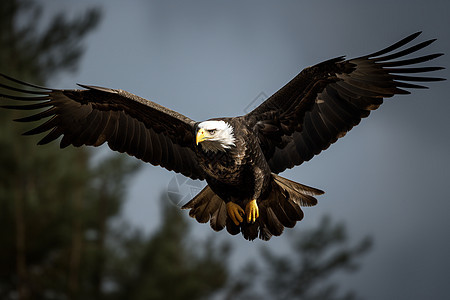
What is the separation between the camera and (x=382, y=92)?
3.79m

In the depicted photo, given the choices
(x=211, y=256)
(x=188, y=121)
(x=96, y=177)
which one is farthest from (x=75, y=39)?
(x=188, y=121)

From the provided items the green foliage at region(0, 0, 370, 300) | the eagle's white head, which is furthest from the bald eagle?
the green foliage at region(0, 0, 370, 300)

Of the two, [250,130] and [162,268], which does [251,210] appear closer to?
[250,130]

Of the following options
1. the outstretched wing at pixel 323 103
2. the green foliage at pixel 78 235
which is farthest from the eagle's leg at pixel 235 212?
the green foliage at pixel 78 235

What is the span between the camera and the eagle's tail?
4.10 metres

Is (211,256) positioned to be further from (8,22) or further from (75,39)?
(8,22)

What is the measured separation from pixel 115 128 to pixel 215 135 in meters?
1.33

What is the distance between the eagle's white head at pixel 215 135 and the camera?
338 centimetres

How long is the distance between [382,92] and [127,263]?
10460 millimetres

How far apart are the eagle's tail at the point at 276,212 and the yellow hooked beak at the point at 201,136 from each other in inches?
35.1

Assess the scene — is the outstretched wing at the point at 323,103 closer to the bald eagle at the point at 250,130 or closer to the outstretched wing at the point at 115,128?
the bald eagle at the point at 250,130

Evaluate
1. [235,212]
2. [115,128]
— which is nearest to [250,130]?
[235,212]

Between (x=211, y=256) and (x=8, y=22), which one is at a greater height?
(x=8, y=22)

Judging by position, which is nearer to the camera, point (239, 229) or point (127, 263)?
point (239, 229)
